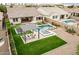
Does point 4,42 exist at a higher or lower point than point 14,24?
lower

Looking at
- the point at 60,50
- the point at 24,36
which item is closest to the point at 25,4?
the point at 24,36

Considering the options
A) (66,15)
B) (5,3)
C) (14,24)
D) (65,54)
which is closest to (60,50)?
(65,54)

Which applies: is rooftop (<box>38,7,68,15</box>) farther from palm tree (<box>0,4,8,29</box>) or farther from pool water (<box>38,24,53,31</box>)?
palm tree (<box>0,4,8,29</box>)

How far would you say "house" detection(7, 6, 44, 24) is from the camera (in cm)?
271

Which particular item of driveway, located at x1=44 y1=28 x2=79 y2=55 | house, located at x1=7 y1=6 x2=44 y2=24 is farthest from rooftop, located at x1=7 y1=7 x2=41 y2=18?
driveway, located at x1=44 y1=28 x2=79 y2=55

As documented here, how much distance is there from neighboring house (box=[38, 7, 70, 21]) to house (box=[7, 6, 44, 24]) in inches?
2.8

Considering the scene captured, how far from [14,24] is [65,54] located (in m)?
0.83

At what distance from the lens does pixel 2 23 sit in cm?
271

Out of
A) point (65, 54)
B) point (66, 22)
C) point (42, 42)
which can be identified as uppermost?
point (66, 22)

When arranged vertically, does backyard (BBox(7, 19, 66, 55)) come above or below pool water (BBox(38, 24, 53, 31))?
below

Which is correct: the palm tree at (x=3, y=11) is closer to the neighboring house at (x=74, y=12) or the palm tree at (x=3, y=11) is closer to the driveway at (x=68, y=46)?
the driveway at (x=68, y=46)

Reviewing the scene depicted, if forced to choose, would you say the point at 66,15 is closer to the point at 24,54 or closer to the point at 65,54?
the point at 65,54

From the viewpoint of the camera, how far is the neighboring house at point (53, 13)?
276 centimetres

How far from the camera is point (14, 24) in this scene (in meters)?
2.71
